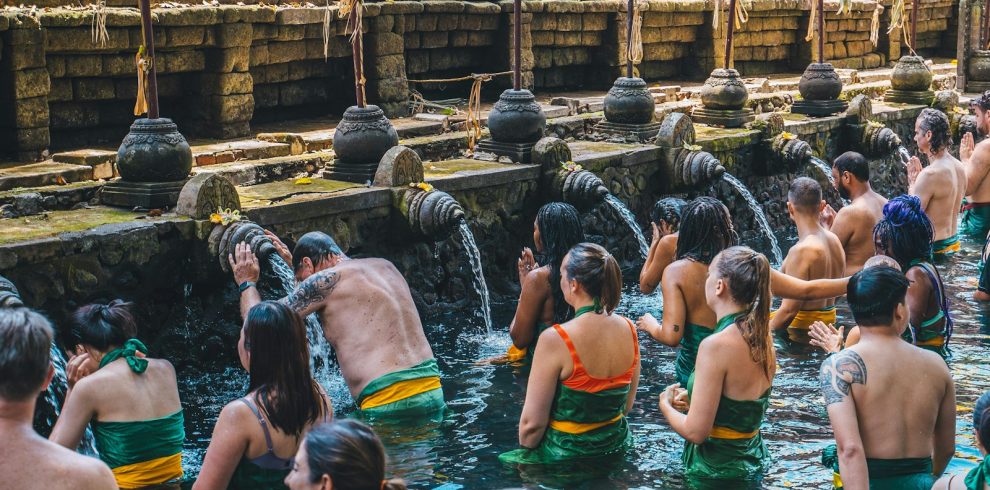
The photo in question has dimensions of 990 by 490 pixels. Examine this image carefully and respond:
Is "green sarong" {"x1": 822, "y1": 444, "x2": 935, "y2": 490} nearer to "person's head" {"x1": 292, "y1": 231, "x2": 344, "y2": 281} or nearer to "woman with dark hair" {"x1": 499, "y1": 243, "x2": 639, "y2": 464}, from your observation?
"woman with dark hair" {"x1": 499, "y1": 243, "x2": 639, "y2": 464}

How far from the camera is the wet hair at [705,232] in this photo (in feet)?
19.8

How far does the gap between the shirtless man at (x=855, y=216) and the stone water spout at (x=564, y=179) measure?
2.25 meters

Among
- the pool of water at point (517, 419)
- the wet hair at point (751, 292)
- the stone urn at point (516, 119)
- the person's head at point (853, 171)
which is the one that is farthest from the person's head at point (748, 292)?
the stone urn at point (516, 119)

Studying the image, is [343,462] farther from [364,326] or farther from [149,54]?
[149,54]

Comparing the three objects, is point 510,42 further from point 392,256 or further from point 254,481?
point 254,481

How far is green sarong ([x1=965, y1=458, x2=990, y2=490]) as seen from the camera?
12.1 feet

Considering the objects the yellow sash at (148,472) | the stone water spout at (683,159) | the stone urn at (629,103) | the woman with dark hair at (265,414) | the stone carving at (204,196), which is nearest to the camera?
the woman with dark hair at (265,414)

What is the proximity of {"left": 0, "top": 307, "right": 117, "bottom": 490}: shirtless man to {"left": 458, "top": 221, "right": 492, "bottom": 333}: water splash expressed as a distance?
5.76 metres

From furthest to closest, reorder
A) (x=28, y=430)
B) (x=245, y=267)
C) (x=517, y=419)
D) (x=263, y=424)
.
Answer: (x=517, y=419) < (x=245, y=267) < (x=263, y=424) < (x=28, y=430)

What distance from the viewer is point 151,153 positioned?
7582mm

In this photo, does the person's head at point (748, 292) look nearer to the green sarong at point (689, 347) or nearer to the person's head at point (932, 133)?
the green sarong at point (689, 347)

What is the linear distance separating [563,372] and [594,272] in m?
0.46

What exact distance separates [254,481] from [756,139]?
9586 millimetres

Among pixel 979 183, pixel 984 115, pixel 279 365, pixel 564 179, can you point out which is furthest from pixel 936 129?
pixel 279 365
